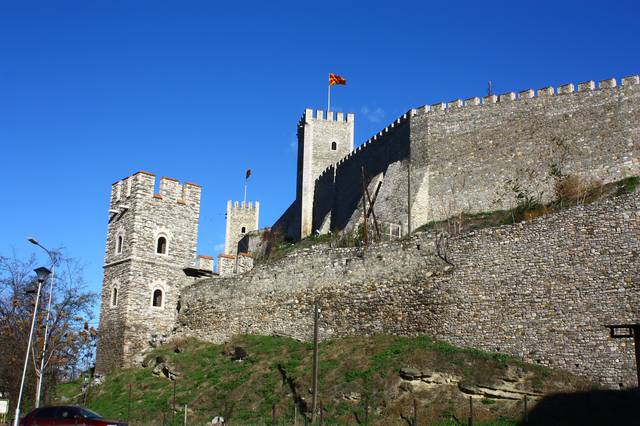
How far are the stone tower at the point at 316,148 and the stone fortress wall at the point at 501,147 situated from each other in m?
14.8

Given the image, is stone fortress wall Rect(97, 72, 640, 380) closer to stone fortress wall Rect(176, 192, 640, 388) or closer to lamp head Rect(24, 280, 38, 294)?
stone fortress wall Rect(176, 192, 640, 388)

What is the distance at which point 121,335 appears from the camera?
34.7m

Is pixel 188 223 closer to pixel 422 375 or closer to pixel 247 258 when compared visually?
pixel 247 258

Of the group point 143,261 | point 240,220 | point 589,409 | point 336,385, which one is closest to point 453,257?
point 336,385

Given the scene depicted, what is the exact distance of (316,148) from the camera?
63.0 meters

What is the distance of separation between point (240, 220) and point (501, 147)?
52.5 meters

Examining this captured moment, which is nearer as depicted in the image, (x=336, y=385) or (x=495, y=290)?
(x=336, y=385)

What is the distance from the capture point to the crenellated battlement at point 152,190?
36875 mm

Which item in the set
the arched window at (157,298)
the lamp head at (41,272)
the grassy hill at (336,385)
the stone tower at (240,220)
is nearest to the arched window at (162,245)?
the arched window at (157,298)

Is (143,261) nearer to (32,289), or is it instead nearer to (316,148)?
(32,289)

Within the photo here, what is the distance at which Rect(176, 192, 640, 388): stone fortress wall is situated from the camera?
2191 centimetres

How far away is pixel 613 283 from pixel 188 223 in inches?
892

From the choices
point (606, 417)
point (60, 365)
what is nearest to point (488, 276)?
point (606, 417)

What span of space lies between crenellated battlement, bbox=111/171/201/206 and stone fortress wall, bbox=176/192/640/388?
7695mm
